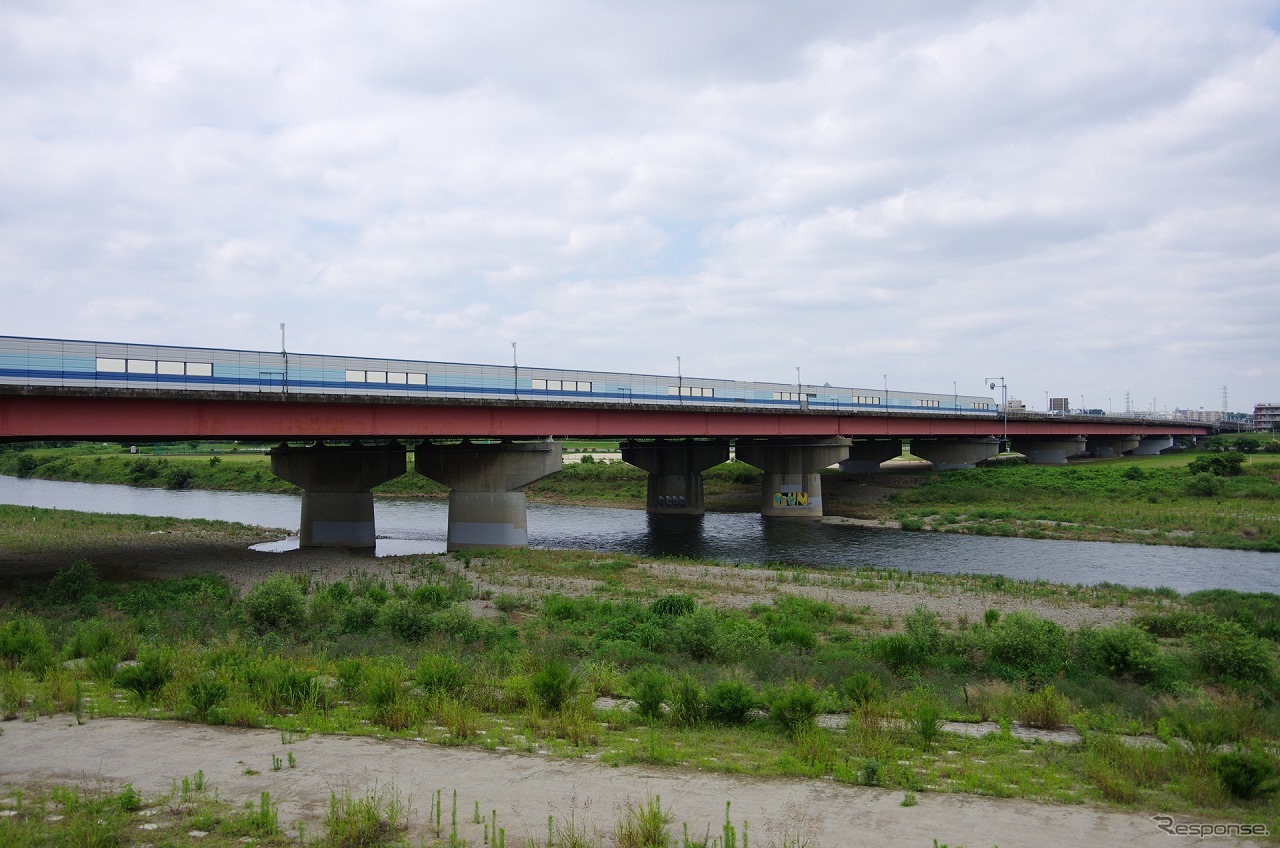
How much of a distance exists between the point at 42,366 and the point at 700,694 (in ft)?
90.9

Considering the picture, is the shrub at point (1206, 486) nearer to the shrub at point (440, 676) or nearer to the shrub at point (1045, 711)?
the shrub at point (1045, 711)

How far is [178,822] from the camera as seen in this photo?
8.81 m

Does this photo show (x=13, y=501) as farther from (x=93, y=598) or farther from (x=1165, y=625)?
(x=1165, y=625)

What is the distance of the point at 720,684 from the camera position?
13.1 meters

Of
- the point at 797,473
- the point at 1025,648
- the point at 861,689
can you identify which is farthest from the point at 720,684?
the point at 797,473

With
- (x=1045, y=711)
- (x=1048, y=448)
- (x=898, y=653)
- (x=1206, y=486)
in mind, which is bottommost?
(x=898, y=653)

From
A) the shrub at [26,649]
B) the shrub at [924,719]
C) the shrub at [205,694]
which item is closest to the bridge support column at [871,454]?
the shrub at [924,719]

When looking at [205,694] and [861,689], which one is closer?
[205,694]

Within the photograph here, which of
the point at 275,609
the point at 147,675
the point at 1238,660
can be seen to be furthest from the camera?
the point at 275,609

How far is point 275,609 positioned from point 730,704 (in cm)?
1396

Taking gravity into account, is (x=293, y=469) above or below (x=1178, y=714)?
above

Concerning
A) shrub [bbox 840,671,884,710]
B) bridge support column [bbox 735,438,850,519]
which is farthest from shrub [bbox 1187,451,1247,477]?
shrub [bbox 840,671,884,710]

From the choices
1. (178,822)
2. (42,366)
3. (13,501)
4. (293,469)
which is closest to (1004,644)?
(178,822)

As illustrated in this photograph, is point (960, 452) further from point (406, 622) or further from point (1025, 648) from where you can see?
point (406, 622)
